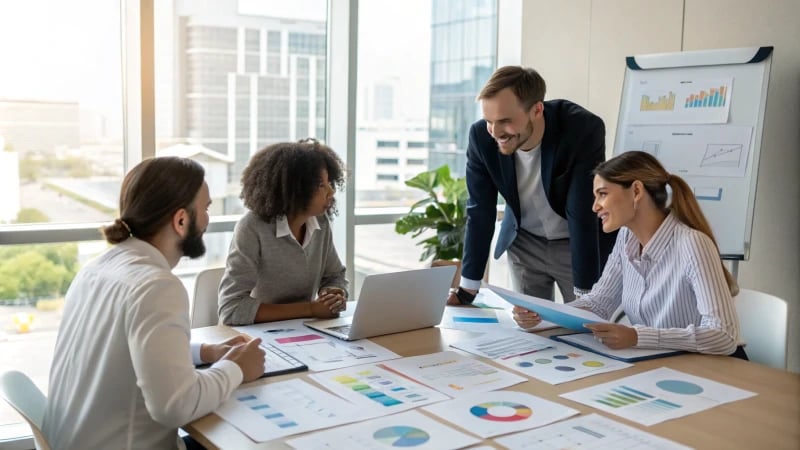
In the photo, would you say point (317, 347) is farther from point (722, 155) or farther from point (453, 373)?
point (722, 155)

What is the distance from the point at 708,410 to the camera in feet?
5.38

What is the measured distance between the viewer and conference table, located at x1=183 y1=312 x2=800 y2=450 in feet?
4.81

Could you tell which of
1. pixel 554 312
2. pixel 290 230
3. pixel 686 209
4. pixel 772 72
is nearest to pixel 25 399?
pixel 290 230

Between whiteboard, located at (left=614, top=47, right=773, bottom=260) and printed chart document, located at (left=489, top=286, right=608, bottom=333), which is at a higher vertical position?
whiteboard, located at (left=614, top=47, right=773, bottom=260)

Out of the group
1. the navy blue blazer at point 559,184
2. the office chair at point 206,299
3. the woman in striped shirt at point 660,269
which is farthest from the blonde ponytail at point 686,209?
the office chair at point 206,299

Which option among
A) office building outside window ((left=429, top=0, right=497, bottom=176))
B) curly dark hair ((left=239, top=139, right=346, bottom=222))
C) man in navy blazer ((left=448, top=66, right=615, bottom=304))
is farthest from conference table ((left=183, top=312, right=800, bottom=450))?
office building outside window ((left=429, top=0, right=497, bottom=176))

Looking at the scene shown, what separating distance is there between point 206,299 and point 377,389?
107 cm

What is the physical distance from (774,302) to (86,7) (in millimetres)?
3085

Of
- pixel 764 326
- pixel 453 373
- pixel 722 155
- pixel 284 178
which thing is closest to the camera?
pixel 453 373

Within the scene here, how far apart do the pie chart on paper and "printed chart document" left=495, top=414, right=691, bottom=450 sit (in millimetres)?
148

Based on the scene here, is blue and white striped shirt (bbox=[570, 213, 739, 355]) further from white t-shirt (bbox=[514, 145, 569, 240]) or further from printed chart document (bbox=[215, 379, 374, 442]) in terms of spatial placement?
printed chart document (bbox=[215, 379, 374, 442])

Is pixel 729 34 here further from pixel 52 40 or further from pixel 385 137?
pixel 52 40

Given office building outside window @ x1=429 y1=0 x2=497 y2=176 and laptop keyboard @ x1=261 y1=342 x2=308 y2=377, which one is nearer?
laptop keyboard @ x1=261 y1=342 x2=308 y2=377

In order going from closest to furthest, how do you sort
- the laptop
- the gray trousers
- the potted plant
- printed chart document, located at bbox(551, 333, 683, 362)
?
printed chart document, located at bbox(551, 333, 683, 362), the laptop, the gray trousers, the potted plant
